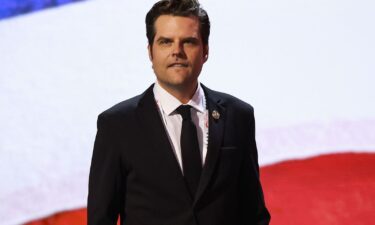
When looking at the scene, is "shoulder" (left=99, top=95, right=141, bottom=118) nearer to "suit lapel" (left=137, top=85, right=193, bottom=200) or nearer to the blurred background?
"suit lapel" (left=137, top=85, right=193, bottom=200)

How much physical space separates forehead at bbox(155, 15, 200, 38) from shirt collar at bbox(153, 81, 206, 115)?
0.09m

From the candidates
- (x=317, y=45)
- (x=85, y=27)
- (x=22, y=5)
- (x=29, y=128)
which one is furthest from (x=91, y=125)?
(x=317, y=45)

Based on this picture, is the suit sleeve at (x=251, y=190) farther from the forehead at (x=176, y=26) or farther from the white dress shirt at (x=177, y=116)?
the forehead at (x=176, y=26)

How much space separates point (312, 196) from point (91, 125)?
1.97 ft

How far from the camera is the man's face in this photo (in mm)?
909

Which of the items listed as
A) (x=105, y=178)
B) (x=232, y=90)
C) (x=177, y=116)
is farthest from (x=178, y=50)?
(x=232, y=90)

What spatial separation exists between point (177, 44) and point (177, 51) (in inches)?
0.6

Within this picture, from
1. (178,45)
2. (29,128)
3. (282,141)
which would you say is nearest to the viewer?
(178,45)

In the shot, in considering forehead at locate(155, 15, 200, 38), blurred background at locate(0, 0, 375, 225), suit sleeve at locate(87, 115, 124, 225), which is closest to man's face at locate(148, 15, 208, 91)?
forehead at locate(155, 15, 200, 38)

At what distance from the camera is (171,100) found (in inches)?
A: 37.3

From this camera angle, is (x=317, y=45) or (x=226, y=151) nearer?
(x=226, y=151)

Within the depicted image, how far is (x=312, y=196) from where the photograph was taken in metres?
1.63

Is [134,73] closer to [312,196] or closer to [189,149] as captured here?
[312,196]

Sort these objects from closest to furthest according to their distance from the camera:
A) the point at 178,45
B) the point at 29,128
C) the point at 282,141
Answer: the point at 178,45, the point at 29,128, the point at 282,141
